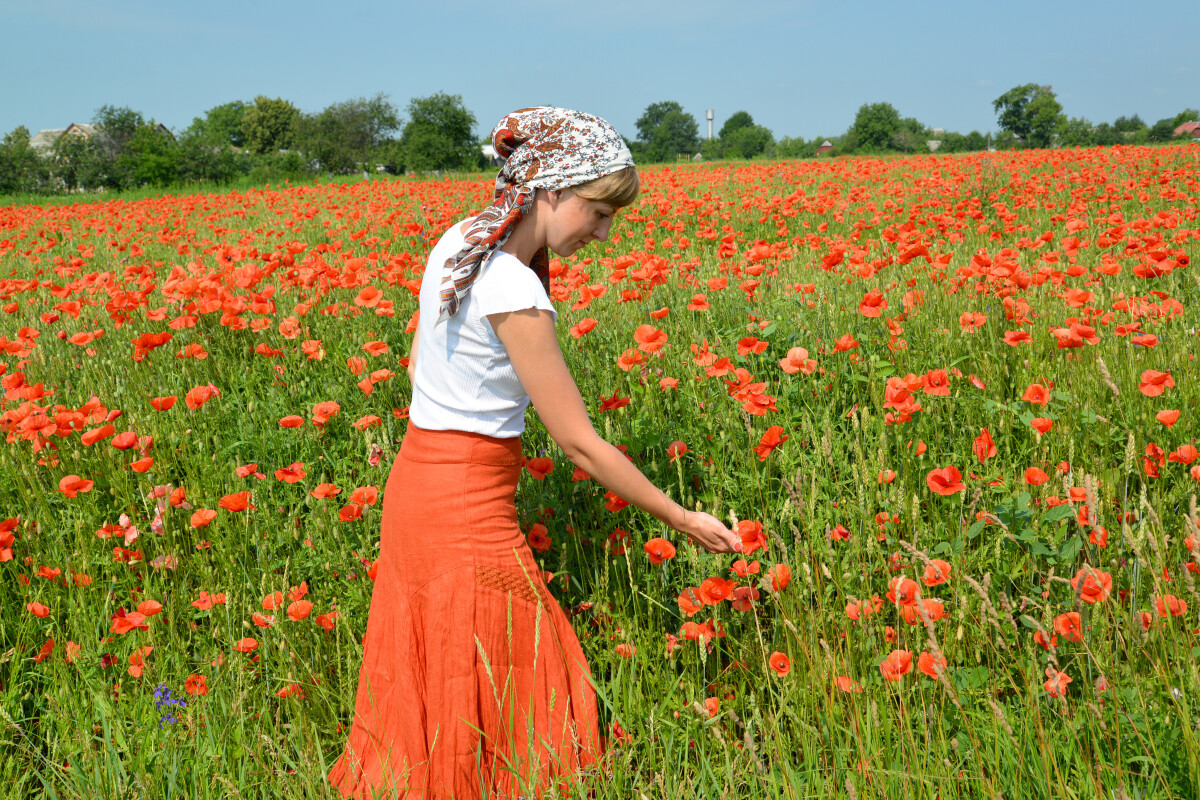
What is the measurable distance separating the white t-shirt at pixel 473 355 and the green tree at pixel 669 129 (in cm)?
11020

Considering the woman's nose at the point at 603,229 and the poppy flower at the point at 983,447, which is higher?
the woman's nose at the point at 603,229

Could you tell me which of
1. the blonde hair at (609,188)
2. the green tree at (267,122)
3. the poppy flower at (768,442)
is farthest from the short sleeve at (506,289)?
the green tree at (267,122)

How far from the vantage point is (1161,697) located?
1476 millimetres

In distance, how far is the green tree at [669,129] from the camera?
11162cm

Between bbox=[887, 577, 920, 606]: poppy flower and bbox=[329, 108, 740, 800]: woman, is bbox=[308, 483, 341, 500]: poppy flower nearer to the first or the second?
bbox=[329, 108, 740, 800]: woman

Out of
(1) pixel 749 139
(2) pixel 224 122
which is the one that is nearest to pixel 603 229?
(1) pixel 749 139

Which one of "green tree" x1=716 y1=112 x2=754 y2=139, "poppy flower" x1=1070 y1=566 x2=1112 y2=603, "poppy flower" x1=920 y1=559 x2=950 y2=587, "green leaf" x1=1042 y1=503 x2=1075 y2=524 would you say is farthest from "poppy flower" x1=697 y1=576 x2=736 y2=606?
"green tree" x1=716 y1=112 x2=754 y2=139

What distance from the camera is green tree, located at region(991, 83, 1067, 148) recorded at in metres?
72.8

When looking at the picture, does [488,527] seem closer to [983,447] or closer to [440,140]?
[983,447]

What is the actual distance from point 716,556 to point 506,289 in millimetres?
813

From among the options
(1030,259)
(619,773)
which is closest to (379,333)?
(619,773)

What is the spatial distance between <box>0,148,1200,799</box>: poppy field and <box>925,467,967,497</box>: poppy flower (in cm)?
1

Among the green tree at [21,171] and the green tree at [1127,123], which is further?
the green tree at [1127,123]

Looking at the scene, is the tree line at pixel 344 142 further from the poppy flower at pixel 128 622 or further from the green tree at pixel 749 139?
the poppy flower at pixel 128 622
